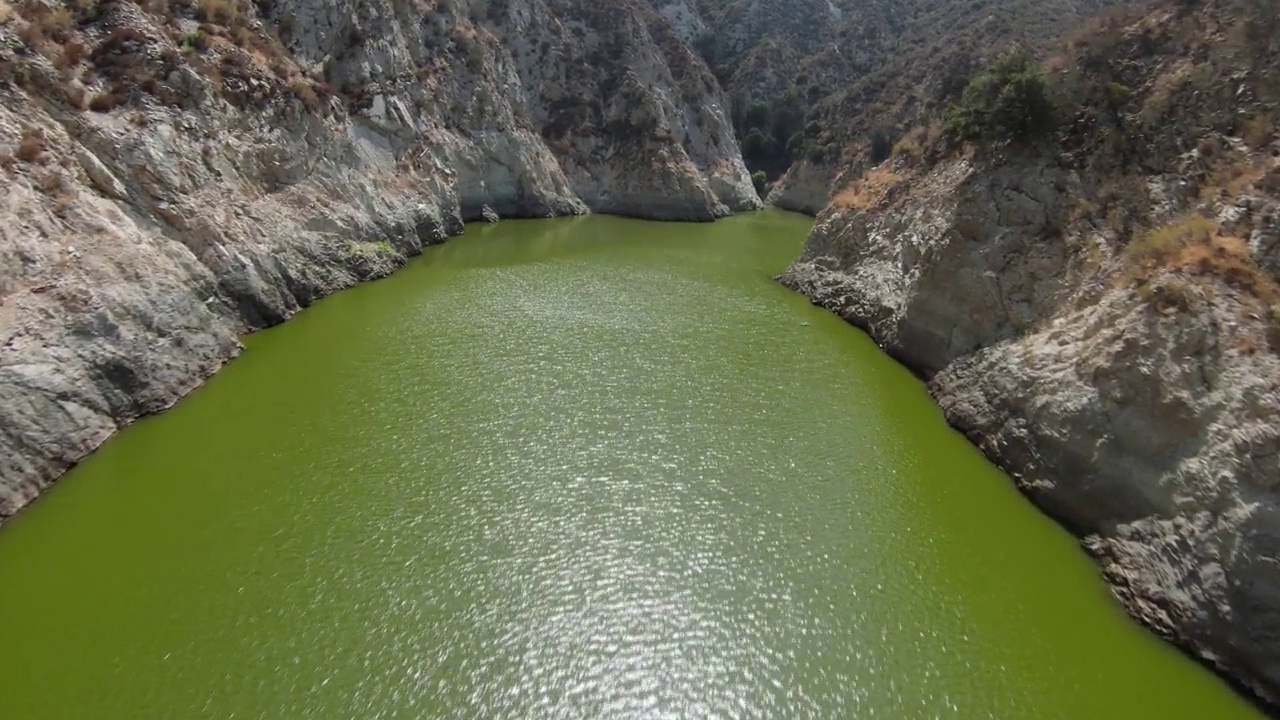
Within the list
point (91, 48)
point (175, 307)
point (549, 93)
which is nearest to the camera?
point (175, 307)

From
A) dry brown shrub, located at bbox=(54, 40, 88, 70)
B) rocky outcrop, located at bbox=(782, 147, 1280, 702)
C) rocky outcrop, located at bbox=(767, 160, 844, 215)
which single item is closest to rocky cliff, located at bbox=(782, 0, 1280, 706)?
rocky outcrop, located at bbox=(782, 147, 1280, 702)

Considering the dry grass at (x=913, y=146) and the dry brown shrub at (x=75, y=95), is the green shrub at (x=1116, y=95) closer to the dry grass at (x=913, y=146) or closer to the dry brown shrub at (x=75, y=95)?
the dry grass at (x=913, y=146)

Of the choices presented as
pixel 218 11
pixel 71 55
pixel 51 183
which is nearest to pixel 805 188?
pixel 218 11

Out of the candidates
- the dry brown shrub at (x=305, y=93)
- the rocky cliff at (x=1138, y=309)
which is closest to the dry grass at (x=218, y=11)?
the dry brown shrub at (x=305, y=93)

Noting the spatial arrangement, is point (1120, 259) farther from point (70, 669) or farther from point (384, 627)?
point (70, 669)

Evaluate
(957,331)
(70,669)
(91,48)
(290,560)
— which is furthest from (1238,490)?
(91,48)

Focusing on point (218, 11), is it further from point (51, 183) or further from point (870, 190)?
point (870, 190)

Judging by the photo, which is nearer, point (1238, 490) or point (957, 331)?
point (1238, 490)
